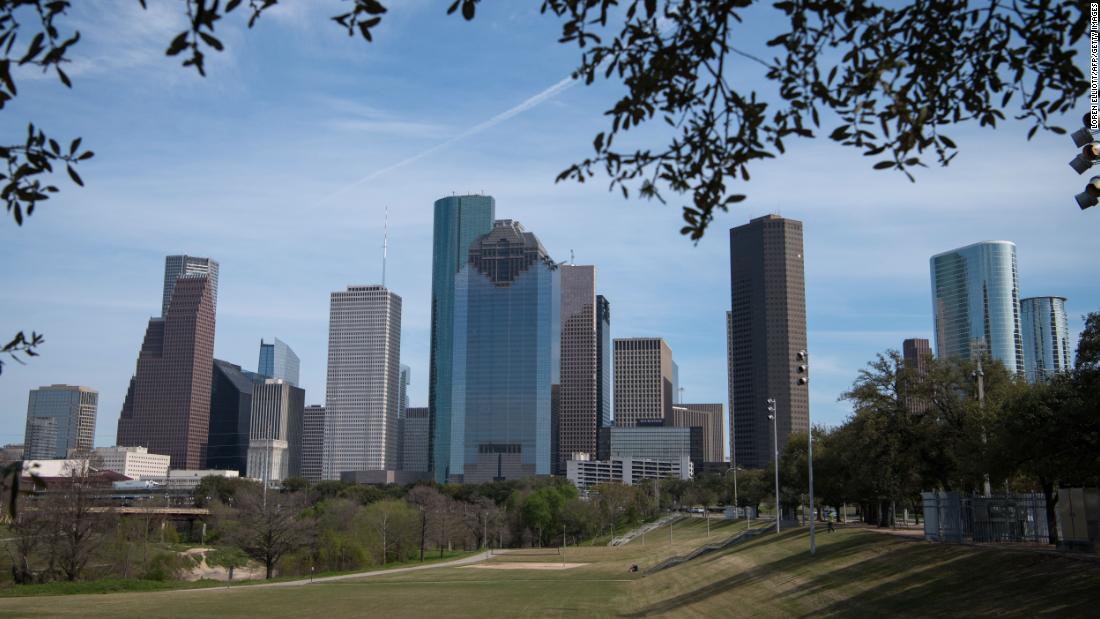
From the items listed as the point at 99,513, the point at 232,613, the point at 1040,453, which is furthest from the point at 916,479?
the point at 99,513

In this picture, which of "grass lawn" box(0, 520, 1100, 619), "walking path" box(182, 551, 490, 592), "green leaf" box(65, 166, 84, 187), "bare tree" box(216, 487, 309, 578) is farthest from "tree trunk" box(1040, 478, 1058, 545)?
"bare tree" box(216, 487, 309, 578)

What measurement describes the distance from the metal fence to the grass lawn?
5.73 ft

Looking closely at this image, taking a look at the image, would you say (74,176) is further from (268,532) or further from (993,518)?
(268,532)

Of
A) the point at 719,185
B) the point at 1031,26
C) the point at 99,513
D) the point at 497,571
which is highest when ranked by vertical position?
the point at 1031,26

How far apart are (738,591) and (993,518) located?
39.7ft

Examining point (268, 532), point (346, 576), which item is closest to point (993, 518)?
point (346, 576)

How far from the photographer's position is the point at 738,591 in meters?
44.2

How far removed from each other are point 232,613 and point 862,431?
122 feet

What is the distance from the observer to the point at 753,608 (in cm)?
3894

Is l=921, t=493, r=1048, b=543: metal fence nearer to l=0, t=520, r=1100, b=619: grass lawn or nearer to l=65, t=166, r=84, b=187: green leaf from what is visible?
l=0, t=520, r=1100, b=619: grass lawn

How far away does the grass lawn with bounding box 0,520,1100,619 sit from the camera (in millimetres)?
29588

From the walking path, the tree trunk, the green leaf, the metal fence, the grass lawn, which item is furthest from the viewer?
the walking path

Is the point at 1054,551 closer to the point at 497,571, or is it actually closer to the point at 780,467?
the point at 497,571

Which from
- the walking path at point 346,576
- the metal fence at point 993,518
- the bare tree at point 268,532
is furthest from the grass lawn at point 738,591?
the bare tree at point 268,532
